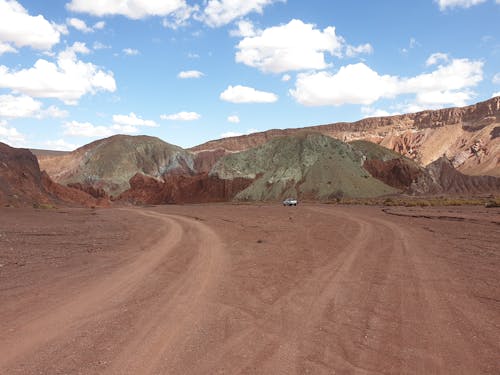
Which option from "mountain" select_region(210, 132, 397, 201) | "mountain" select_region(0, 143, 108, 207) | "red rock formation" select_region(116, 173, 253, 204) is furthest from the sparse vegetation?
"mountain" select_region(0, 143, 108, 207)

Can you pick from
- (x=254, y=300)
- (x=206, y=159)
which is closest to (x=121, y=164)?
(x=206, y=159)

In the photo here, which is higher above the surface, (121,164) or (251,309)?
(121,164)

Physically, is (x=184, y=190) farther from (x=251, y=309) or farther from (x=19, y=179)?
(x=251, y=309)

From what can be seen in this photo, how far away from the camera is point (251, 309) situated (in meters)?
8.90

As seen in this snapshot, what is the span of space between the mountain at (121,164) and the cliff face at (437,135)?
27.8 meters

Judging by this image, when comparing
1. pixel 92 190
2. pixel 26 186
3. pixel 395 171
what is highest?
pixel 395 171

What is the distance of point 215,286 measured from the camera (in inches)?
428

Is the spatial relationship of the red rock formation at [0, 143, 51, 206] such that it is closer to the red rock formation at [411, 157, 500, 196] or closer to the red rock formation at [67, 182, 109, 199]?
the red rock formation at [67, 182, 109, 199]

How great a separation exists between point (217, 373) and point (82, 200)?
77.2m

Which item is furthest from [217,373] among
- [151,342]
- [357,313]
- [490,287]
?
[490,287]

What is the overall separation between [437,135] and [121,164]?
97.1 m

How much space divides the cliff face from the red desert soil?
351 ft

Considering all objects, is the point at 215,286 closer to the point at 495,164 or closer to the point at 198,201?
the point at 198,201

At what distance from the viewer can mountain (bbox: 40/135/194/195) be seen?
125150 mm
